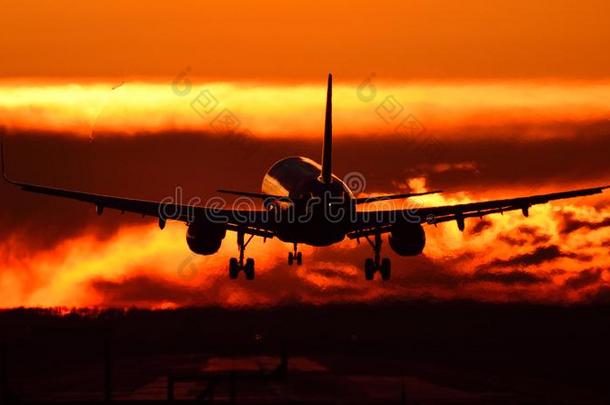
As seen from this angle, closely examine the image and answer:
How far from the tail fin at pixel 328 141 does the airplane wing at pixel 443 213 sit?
3238 millimetres

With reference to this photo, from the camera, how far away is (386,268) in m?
105

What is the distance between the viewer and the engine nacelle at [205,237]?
103 m

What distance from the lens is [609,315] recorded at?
107 meters

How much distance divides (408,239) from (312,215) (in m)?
7.78

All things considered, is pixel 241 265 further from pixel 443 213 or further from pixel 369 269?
pixel 443 213

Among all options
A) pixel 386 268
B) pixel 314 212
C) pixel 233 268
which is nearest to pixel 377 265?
pixel 386 268

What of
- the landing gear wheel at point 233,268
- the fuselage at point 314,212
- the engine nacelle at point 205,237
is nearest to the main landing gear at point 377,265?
the fuselage at point 314,212

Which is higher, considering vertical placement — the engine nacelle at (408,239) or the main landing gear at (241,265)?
the engine nacelle at (408,239)

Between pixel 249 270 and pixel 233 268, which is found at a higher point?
pixel 233 268

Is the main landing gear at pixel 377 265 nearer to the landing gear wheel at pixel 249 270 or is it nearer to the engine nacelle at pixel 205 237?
the landing gear wheel at pixel 249 270

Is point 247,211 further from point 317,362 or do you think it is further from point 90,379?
point 90,379

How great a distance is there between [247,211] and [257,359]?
14.2m

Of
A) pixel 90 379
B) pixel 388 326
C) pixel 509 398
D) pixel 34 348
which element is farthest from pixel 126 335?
pixel 509 398

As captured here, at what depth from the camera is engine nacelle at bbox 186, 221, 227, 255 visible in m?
103
